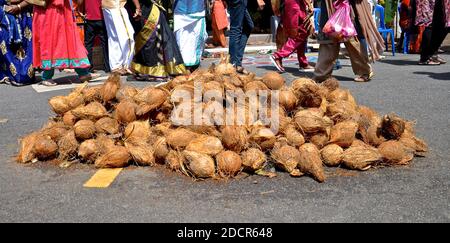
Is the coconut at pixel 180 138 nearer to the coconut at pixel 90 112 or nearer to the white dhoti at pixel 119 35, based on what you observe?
the coconut at pixel 90 112

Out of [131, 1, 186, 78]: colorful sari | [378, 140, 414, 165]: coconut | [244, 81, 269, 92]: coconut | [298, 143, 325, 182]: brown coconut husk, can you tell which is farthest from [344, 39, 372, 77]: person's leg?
[298, 143, 325, 182]: brown coconut husk

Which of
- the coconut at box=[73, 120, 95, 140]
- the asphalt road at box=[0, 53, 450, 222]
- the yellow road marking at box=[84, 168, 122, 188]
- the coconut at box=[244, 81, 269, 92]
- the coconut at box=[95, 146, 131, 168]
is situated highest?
the coconut at box=[244, 81, 269, 92]

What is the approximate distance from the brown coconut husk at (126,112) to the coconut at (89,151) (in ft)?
0.93

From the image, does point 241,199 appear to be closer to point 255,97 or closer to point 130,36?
point 255,97

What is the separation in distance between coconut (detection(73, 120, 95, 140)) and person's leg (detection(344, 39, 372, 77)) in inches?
164

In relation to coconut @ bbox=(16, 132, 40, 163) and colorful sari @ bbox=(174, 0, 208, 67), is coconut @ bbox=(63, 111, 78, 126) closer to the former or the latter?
coconut @ bbox=(16, 132, 40, 163)

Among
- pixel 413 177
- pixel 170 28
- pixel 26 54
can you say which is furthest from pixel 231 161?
pixel 26 54

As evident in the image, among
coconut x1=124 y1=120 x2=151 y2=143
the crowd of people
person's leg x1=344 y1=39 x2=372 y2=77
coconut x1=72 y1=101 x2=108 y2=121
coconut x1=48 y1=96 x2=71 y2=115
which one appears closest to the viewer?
coconut x1=124 y1=120 x2=151 y2=143

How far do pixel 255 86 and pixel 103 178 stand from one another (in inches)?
52.8

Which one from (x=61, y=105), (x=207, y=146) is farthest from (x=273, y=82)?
(x=61, y=105)

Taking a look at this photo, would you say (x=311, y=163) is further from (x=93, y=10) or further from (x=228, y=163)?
(x=93, y=10)

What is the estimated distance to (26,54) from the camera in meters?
7.43

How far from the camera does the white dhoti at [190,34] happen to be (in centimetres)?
738

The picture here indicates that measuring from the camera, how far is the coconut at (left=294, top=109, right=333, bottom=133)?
10.8 feet
